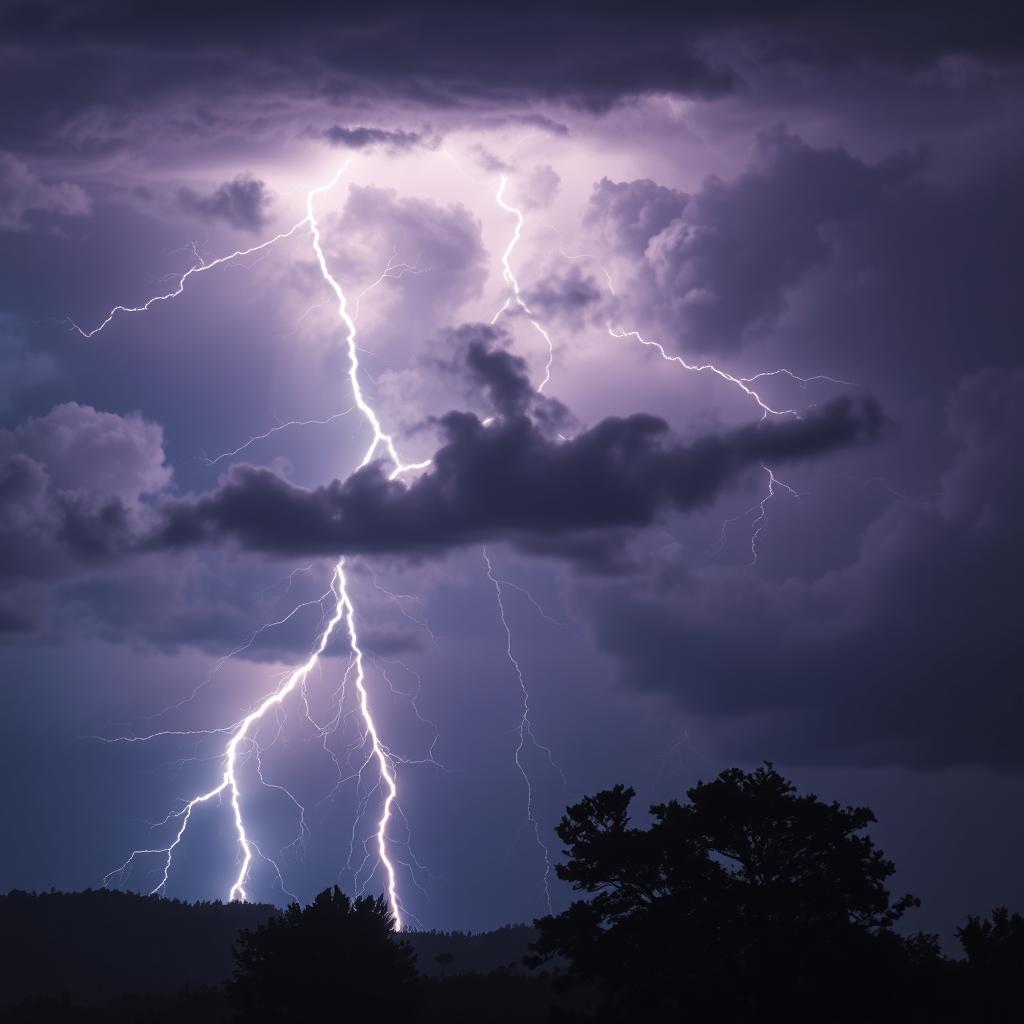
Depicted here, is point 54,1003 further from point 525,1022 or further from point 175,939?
point 175,939

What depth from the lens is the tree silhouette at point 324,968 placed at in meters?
38.9

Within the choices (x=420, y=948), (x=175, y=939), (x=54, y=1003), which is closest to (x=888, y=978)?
(x=54, y=1003)

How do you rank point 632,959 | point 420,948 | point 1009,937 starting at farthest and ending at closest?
point 420,948, point 1009,937, point 632,959

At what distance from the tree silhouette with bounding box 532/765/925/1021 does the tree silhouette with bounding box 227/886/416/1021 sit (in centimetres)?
1432

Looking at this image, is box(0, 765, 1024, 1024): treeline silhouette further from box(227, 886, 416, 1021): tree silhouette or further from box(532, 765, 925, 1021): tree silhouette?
box(227, 886, 416, 1021): tree silhouette

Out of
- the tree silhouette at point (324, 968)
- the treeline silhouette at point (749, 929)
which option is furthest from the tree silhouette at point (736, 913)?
the tree silhouette at point (324, 968)

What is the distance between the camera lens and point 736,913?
2497 cm

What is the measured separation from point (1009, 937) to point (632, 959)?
50.1 ft

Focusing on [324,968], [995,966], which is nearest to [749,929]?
[995,966]

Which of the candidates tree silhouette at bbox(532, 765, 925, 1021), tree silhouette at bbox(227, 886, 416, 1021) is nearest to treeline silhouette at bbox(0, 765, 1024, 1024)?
tree silhouette at bbox(532, 765, 925, 1021)

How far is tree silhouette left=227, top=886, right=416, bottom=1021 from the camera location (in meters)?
38.9

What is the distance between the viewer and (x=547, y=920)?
88.5 ft

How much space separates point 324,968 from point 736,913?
19.0 metres

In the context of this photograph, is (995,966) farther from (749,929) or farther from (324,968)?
(324,968)
